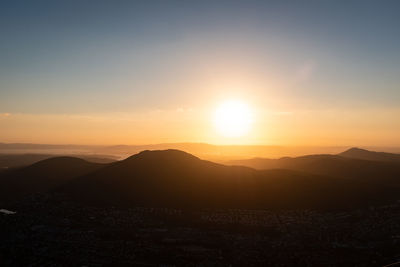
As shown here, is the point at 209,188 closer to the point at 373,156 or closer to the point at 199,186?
the point at 199,186

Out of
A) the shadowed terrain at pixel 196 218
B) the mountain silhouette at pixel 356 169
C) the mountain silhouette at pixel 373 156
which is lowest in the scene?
the shadowed terrain at pixel 196 218

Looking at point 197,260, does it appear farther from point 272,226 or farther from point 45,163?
point 45,163

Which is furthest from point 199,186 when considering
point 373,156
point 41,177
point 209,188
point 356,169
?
point 373,156

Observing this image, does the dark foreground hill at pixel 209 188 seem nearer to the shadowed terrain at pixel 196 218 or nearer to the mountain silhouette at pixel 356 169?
the shadowed terrain at pixel 196 218

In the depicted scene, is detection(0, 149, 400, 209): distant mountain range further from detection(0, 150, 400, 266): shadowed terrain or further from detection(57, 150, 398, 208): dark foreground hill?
detection(0, 150, 400, 266): shadowed terrain

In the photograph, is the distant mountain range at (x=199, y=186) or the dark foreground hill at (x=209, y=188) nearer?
the dark foreground hill at (x=209, y=188)

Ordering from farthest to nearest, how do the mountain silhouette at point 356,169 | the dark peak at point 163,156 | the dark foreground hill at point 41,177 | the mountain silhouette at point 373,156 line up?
the mountain silhouette at point 373,156, the mountain silhouette at point 356,169, the dark peak at point 163,156, the dark foreground hill at point 41,177

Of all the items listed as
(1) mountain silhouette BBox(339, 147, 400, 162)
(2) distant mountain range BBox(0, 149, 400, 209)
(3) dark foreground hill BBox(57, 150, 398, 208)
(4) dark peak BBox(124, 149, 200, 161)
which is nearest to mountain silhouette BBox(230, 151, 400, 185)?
(2) distant mountain range BBox(0, 149, 400, 209)

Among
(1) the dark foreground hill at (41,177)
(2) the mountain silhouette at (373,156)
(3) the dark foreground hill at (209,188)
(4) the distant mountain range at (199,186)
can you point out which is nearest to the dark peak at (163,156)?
(4) the distant mountain range at (199,186)
